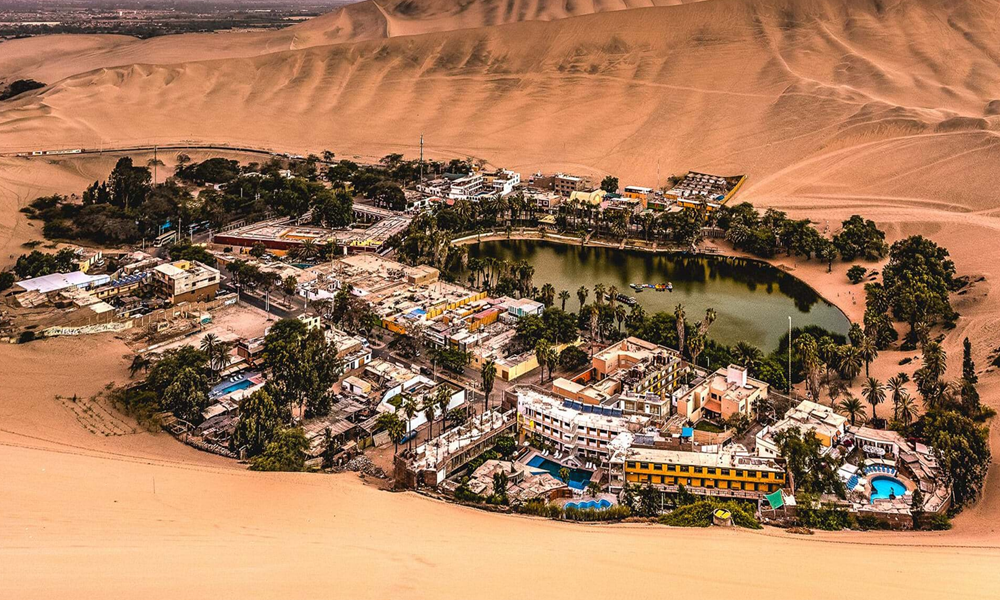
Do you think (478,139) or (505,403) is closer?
(505,403)

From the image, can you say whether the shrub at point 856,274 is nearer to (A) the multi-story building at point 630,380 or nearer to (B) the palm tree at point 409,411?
(A) the multi-story building at point 630,380

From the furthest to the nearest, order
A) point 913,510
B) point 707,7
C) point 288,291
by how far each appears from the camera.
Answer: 1. point 707,7
2. point 288,291
3. point 913,510

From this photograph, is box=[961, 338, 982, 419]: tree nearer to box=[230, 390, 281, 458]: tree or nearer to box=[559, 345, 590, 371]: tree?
box=[559, 345, 590, 371]: tree

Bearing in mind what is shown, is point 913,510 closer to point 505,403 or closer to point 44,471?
point 505,403

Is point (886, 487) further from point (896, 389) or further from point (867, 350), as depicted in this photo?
point (867, 350)

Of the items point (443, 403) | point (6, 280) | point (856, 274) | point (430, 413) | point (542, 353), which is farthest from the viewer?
point (856, 274)

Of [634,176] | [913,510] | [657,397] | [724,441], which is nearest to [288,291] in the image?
[657,397]

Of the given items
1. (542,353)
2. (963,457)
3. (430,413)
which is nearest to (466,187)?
(542,353)
